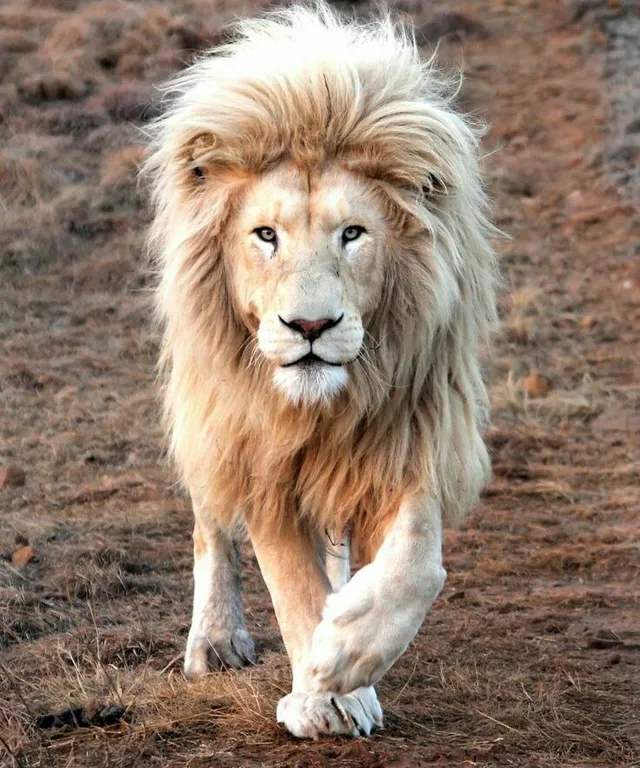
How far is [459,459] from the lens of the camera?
3.99 meters

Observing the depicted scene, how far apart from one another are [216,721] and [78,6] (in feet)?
46.5

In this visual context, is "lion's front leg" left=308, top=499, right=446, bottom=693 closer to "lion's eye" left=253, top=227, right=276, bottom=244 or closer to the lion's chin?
the lion's chin

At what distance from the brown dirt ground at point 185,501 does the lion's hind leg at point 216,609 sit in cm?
12

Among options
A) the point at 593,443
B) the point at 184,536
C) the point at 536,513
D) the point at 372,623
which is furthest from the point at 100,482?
the point at 372,623

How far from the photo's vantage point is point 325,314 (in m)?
3.51

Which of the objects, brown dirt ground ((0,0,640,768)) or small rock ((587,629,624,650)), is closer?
brown dirt ground ((0,0,640,768))

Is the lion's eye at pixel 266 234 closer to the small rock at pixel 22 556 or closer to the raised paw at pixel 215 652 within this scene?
the raised paw at pixel 215 652

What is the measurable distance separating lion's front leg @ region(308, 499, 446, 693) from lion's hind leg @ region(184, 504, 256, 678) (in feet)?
4.48

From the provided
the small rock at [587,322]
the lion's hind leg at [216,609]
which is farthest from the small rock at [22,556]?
the small rock at [587,322]

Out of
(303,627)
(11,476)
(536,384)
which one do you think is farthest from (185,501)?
(303,627)

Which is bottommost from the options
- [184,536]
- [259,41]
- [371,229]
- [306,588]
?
[184,536]

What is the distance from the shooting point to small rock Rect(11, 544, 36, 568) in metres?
5.91

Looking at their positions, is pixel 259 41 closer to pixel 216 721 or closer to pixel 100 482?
pixel 216 721

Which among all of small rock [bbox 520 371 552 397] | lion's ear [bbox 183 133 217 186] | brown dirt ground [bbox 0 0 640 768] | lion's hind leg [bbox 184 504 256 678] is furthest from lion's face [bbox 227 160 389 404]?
small rock [bbox 520 371 552 397]
